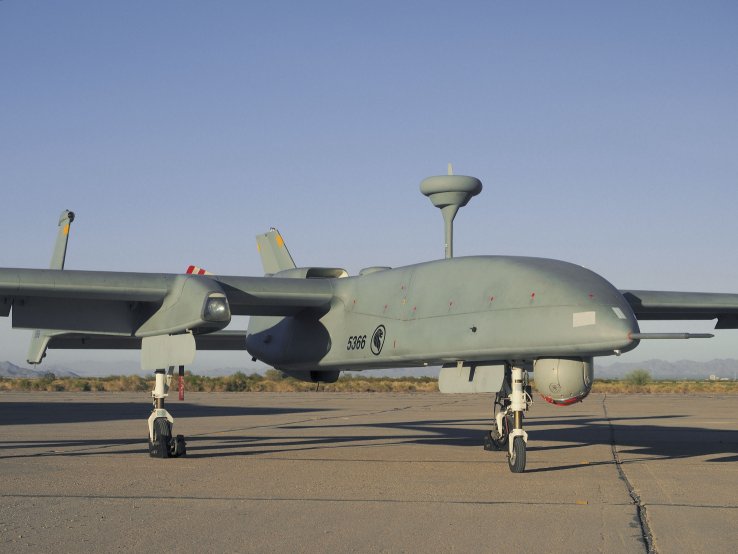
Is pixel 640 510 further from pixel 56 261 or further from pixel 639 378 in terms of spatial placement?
pixel 639 378

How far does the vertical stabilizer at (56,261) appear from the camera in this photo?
1931 cm

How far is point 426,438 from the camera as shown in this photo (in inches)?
838

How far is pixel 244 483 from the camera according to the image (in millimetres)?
11922

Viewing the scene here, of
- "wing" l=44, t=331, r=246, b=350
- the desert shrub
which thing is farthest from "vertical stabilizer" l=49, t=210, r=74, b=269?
the desert shrub

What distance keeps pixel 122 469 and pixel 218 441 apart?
240 inches

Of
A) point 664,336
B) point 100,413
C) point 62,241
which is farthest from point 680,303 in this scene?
point 100,413

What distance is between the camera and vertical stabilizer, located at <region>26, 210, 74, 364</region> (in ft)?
63.4

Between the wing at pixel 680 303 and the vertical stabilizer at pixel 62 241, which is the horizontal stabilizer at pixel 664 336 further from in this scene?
the vertical stabilizer at pixel 62 241

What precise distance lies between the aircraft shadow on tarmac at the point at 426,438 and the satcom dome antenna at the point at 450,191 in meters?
4.89

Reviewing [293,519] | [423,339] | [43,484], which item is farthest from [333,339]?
[293,519]

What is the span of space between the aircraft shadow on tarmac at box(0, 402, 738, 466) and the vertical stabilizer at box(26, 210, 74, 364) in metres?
1.82

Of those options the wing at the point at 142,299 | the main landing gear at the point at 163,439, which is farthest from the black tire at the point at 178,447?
the wing at the point at 142,299

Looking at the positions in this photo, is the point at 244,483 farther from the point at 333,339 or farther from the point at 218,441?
the point at 218,441

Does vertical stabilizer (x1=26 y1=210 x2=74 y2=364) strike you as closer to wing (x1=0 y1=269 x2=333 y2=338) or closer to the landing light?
wing (x1=0 y1=269 x2=333 y2=338)
